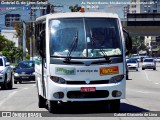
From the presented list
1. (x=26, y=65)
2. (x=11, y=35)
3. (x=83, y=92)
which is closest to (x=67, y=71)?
(x=83, y=92)

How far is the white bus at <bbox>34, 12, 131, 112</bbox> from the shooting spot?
1483cm

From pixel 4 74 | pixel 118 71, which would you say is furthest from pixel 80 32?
pixel 4 74

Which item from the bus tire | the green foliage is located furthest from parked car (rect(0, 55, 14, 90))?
the green foliage

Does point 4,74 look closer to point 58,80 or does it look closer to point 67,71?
point 58,80

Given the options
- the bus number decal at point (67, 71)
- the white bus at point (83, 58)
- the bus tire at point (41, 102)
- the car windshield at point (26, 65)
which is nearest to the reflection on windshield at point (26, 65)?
the car windshield at point (26, 65)

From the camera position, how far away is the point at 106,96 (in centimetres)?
1499

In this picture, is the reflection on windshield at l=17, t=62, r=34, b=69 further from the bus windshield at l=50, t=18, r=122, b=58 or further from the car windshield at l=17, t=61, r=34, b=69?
the bus windshield at l=50, t=18, r=122, b=58

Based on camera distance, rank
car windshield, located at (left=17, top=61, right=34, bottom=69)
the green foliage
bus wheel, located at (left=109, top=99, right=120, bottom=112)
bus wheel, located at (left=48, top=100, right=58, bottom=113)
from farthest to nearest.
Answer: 1. the green foliage
2. car windshield, located at (left=17, top=61, right=34, bottom=69)
3. bus wheel, located at (left=109, top=99, right=120, bottom=112)
4. bus wheel, located at (left=48, top=100, right=58, bottom=113)

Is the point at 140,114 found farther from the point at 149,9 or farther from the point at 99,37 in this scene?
the point at 149,9

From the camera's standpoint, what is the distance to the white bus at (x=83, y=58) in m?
14.8

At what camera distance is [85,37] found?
15.2 meters

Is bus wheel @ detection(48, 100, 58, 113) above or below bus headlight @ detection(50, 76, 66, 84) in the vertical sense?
below

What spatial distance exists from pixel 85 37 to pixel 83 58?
682 mm

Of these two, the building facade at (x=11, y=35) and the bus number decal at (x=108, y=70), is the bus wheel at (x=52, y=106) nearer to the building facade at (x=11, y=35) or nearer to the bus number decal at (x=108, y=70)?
the bus number decal at (x=108, y=70)
